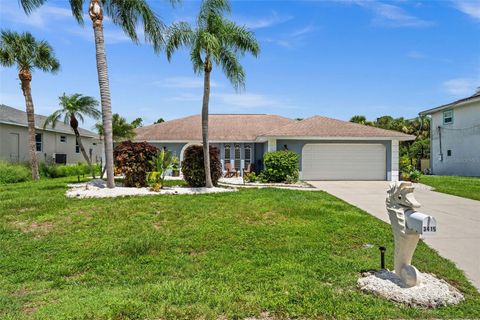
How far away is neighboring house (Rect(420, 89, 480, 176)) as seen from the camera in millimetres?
22516

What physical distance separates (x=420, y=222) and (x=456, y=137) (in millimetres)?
25822

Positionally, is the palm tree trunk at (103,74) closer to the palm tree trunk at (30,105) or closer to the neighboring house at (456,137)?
the palm tree trunk at (30,105)

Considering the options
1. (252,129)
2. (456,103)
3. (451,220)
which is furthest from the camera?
(456,103)

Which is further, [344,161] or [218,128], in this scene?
[218,128]

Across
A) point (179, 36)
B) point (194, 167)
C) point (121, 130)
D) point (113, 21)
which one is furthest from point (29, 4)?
point (121, 130)

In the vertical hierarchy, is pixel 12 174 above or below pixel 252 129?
below

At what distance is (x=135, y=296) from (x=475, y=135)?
26272mm

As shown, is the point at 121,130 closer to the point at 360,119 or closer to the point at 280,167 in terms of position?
the point at 280,167

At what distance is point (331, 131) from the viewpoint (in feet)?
61.9

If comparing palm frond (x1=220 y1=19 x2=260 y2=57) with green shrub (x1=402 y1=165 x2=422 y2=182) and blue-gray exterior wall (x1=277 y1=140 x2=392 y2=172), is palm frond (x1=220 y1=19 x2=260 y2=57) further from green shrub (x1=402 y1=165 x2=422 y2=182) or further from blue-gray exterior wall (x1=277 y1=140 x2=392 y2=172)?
green shrub (x1=402 y1=165 x2=422 y2=182)

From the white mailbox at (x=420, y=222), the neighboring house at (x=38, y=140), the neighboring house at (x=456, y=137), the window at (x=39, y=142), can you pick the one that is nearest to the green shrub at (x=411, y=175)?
the neighboring house at (x=456, y=137)

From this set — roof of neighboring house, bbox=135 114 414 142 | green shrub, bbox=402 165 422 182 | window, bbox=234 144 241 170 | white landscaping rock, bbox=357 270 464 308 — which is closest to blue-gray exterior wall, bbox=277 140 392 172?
roof of neighboring house, bbox=135 114 414 142

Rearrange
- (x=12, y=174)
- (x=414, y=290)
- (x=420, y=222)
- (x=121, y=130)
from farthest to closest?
(x=121, y=130), (x=12, y=174), (x=414, y=290), (x=420, y=222)

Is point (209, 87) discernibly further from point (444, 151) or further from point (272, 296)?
point (444, 151)
